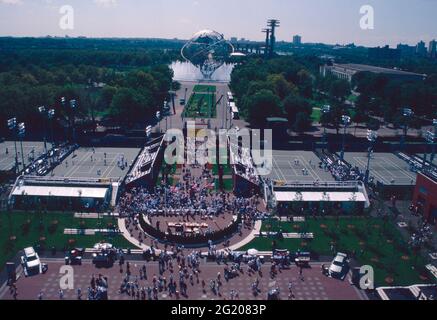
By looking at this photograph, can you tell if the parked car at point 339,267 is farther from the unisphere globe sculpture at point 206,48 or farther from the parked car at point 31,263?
the unisphere globe sculpture at point 206,48

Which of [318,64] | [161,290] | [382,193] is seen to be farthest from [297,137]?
[318,64]

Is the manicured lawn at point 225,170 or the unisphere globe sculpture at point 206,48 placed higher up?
the unisphere globe sculpture at point 206,48

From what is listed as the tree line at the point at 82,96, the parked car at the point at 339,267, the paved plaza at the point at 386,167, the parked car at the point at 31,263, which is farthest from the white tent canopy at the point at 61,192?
the paved plaza at the point at 386,167

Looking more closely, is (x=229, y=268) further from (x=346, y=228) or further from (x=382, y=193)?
(x=382, y=193)

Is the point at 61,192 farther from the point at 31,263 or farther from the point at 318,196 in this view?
the point at 318,196

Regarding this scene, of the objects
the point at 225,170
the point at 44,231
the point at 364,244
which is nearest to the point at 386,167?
the point at 225,170

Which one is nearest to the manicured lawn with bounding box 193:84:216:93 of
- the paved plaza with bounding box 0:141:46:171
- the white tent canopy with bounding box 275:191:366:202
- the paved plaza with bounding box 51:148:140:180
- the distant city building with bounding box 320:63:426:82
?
the distant city building with bounding box 320:63:426:82
